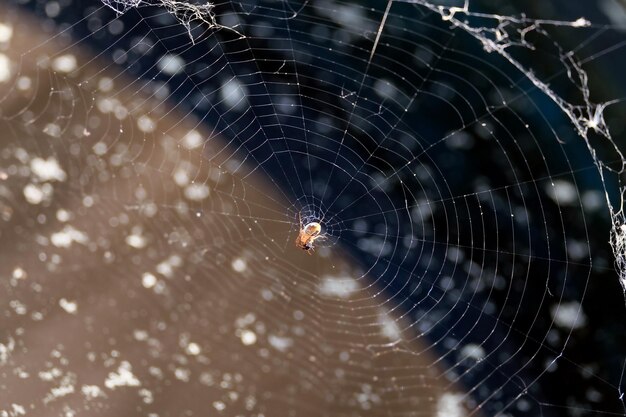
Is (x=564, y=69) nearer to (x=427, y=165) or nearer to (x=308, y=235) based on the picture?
(x=427, y=165)

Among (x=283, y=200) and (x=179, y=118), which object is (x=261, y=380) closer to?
(x=283, y=200)

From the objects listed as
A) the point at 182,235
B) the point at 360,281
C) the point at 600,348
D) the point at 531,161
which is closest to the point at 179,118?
the point at 182,235

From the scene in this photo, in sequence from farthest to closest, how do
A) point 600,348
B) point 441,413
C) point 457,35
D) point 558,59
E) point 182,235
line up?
point 182,235, point 441,413, point 600,348, point 457,35, point 558,59

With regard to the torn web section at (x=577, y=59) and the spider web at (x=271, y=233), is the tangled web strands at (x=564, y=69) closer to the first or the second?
the torn web section at (x=577, y=59)

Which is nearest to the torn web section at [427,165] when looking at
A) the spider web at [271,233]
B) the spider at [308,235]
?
the spider web at [271,233]

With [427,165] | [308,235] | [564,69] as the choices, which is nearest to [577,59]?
[564,69]

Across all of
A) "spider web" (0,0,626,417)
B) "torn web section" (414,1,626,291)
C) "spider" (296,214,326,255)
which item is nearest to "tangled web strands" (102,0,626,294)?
"torn web section" (414,1,626,291)
